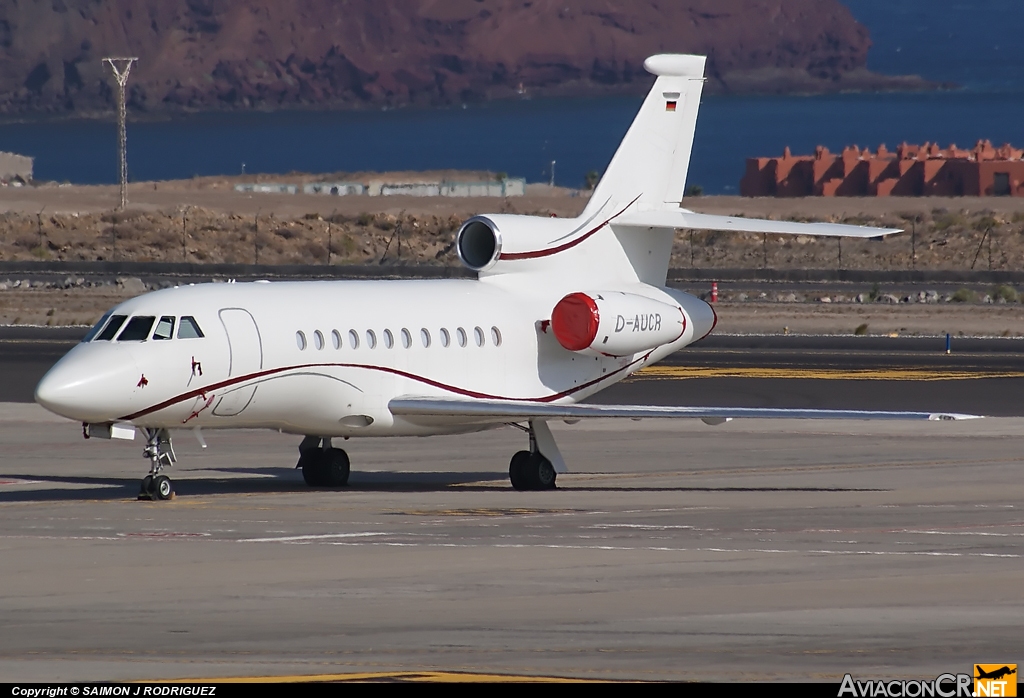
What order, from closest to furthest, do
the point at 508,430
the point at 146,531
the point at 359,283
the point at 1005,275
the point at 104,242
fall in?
1. the point at 146,531
2. the point at 359,283
3. the point at 508,430
4. the point at 1005,275
5. the point at 104,242

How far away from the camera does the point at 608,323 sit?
91.9 feet

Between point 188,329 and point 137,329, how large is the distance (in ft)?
2.14

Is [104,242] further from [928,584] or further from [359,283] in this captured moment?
[928,584]

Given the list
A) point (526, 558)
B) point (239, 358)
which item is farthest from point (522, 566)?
point (239, 358)

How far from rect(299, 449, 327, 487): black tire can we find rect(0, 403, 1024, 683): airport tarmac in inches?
15.0

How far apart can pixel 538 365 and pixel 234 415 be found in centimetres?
564

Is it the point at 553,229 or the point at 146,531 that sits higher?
the point at 553,229

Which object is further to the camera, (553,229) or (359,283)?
(553,229)

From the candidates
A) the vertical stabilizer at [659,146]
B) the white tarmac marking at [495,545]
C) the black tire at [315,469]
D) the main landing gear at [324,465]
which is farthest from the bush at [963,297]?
the white tarmac marking at [495,545]

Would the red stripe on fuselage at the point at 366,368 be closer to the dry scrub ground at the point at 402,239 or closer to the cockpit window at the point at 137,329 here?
the cockpit window at the point at 137,329

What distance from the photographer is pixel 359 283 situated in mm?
27094

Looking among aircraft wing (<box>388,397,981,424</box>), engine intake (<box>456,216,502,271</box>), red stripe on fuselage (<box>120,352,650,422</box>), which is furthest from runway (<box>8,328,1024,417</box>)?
aircraft wing (<box>388,397,981,424</box>)

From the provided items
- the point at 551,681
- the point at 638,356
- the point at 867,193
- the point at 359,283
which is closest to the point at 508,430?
the point at 638,356

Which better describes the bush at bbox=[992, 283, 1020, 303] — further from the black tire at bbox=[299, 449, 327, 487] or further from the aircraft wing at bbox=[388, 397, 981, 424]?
the black tire at bbox=[299, 449, 327, 487]
